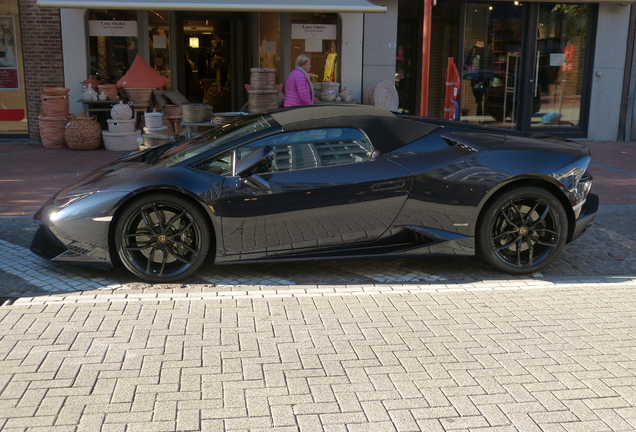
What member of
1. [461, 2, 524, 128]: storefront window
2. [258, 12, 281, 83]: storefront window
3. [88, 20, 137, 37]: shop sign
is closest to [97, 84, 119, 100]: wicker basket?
[88, 20, 137, 37]: shop sign

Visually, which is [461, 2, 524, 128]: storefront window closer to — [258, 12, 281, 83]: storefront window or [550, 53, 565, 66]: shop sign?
[550, 53, 565, 66]: shop sign

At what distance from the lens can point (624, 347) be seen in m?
4.31

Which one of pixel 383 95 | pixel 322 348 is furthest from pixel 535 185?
pixel 383 95

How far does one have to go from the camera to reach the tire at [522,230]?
562cm

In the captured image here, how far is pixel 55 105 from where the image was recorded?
12695 millimetres

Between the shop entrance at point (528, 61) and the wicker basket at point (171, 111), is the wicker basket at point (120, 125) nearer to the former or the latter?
the wicker basket at point (171, 111)

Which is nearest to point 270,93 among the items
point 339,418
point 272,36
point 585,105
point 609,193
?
point 272,36

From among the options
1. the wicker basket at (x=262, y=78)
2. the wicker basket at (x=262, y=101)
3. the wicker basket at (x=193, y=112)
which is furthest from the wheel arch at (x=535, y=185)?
the wicker basket at (x=262, y=78)

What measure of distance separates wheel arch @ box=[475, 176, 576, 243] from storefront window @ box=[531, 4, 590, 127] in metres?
9.87

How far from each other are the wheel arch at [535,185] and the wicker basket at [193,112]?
5961 mm

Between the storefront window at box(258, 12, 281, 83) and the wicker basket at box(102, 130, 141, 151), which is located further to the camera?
the storefront window at box(258, 12, 281, 83)

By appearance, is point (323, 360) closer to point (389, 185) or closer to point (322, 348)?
point (322, 348)

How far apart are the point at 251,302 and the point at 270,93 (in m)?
6.78

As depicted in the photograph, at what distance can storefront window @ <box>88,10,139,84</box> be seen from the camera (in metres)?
13.5
